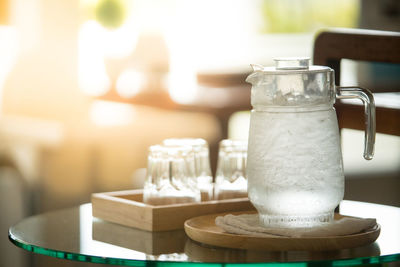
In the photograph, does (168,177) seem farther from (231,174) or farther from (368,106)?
(368,106)

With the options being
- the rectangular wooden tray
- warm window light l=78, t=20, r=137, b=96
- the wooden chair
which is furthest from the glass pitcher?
warm window light l=78, t=20, r=137, b=96

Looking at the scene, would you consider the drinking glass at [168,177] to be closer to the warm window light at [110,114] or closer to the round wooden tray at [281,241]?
the round wooden tray at [281,241]

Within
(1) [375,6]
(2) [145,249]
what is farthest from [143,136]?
(2) [145,249]

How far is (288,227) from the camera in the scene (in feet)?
3.09

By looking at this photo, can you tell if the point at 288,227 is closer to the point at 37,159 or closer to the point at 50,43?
the point at 37,159

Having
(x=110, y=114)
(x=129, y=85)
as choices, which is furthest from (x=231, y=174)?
(x=110, y=114)

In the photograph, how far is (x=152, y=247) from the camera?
0.95 metres

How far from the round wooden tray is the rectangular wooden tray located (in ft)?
0.30

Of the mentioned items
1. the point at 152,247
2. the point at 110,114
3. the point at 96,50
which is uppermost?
the point at 96,50

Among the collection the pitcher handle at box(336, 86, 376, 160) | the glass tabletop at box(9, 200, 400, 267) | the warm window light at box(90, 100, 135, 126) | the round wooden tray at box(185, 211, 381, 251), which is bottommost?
the warm window light at box(90, 100, 135, 126)

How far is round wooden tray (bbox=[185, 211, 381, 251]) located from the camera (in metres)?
0.89

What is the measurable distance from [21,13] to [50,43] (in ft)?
0.58

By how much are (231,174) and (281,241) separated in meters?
0.29

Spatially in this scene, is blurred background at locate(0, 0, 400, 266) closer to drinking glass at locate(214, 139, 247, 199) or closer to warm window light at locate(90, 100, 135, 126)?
warm window light at locate(90, 100, 135, 126)
